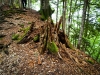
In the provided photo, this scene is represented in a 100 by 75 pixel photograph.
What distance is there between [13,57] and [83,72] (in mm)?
3035

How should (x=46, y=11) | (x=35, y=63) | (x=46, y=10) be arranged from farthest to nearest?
(x=46, y=10) → (x=46, y=11) → (x=35, y=63)

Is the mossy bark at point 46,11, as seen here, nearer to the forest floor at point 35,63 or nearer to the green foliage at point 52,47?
the forest floor at point 35,63

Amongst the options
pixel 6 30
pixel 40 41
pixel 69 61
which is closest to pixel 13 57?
pixel 40 41

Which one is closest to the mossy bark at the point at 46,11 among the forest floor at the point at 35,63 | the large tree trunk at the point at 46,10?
the large tree trunk at the point at 46,10

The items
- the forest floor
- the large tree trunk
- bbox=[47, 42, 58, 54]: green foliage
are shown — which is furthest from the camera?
the large tree trunk

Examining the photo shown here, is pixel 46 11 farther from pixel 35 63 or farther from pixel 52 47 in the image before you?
pixel 35 63

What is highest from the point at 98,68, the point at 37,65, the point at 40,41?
the point at 40,41

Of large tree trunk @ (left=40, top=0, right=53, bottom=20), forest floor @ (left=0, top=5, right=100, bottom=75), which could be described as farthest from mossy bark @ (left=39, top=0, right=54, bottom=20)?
forest floor @ (left=0, top=5, right=100, bottom=75)

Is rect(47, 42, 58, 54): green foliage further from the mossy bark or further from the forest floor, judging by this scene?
the mossy bark

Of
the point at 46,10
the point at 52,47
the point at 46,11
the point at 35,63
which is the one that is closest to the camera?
the point at 35,63

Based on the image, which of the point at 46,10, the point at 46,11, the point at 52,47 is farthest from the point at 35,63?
the point at 46,10

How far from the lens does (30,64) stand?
19.3 ft

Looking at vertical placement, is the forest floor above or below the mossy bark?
below

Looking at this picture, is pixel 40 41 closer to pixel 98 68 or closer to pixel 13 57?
pixel 13 57
